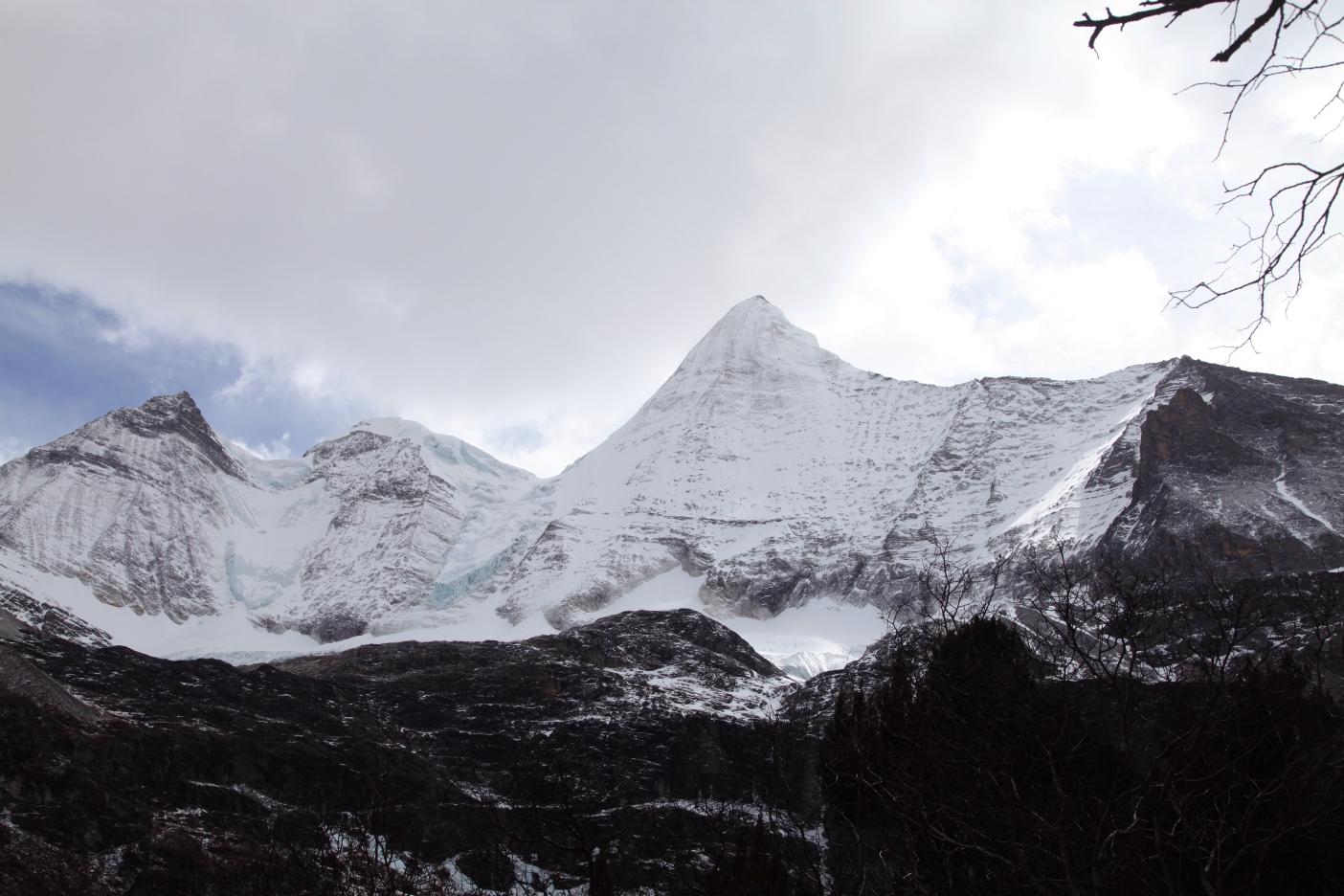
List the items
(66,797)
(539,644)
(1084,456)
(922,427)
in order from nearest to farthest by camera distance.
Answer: (66,797) < (539,644) < (1084,456) < (922,427)

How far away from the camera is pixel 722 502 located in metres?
152

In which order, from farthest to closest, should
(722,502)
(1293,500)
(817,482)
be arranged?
(817,482), (722,502), (1293,500)

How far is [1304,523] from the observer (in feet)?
285

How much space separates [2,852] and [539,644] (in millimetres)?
49229

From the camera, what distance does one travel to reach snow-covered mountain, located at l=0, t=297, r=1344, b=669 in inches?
4013

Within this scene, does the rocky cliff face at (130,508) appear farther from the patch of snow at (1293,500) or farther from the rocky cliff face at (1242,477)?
the patch of snow at (1293,500)

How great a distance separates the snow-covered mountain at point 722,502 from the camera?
102 meters

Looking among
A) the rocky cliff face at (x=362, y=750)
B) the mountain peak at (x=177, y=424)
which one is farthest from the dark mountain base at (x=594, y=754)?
the mountain peak at (x=177, y=424)

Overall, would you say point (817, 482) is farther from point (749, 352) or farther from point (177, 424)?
point (177, 424)

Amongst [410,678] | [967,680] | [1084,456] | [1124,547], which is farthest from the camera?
[1084,456]

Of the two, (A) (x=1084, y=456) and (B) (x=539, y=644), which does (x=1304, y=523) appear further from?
(B) (x=539, y=644)

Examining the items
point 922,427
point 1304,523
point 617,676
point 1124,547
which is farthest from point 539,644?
point 922,427

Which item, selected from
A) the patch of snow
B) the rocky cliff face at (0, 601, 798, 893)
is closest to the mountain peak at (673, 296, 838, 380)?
the patch of snow

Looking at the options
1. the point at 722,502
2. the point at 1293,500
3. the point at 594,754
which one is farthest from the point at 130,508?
the point at 1293,500
